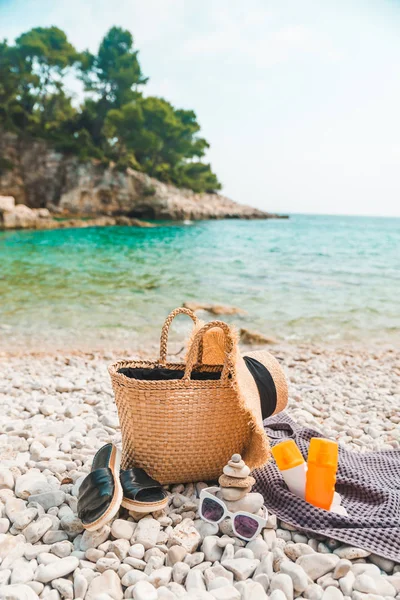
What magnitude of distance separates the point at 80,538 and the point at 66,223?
27.1m

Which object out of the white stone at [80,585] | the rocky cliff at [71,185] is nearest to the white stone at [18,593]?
the white stone at [80,585]

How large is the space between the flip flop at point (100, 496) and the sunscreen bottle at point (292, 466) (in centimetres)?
77

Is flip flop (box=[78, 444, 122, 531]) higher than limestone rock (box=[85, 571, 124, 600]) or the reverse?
higher

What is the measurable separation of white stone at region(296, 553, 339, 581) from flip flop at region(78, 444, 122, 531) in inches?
29.6

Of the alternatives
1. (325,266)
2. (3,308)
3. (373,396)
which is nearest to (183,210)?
(325,266)

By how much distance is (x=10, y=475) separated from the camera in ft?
7.58

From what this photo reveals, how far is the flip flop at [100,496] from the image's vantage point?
1.80 meters

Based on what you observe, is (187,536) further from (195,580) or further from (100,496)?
(100,496)

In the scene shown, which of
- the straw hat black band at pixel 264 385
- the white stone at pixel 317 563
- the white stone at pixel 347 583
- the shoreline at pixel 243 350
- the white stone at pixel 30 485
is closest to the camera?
the white stone at pixel 347 583

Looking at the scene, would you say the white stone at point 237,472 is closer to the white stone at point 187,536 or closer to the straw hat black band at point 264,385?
the white stone at point 187,536

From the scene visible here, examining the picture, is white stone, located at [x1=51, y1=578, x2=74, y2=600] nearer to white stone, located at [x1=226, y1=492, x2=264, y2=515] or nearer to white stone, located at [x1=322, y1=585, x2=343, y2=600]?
white stone, located at [x1=226, y1=492, x2=264, y2=515]

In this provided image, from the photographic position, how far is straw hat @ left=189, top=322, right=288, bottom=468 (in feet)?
7.38

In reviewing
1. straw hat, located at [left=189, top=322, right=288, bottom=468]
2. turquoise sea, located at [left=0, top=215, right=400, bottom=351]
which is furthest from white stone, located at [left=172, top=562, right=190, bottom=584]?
turquoise sea, located at [left=0, top=215, right=400, bottom=351]

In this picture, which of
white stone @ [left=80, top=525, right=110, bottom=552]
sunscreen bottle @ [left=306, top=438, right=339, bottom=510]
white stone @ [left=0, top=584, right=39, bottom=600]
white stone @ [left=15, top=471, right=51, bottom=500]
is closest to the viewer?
white stone @ [left=0, top=584, right=39, bottom=600]
